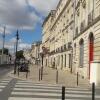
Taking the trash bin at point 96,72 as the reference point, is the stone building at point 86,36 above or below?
above

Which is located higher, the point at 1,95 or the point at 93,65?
the point at 93,65

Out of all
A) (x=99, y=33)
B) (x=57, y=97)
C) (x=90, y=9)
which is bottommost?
(x=57, y=97)

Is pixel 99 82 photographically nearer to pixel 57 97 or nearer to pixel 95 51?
pixel 95 51

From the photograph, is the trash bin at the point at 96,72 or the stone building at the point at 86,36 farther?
the stone building at the point at 86,36

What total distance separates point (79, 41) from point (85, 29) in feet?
14.0

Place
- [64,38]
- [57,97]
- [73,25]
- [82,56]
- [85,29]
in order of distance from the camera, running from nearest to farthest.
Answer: [57,97] < [85,29] < [82,56] < [73,25] < [64,38]

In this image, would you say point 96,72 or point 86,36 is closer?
point 96,72

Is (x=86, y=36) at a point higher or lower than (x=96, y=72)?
higher

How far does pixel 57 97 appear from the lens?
15367 millimetres

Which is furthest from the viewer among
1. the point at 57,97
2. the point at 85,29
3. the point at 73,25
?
the point at 73,25

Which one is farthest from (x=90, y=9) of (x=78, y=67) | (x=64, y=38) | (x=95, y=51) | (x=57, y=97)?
(x=64, y=38)

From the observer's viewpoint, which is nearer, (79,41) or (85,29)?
(85,29)

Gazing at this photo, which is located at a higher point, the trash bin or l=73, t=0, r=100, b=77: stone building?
l=73, t=0, r=100, b=77: stone building

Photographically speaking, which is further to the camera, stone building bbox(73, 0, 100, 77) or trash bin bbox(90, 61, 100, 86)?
stone building bbox(73, 0, 100, 77)
